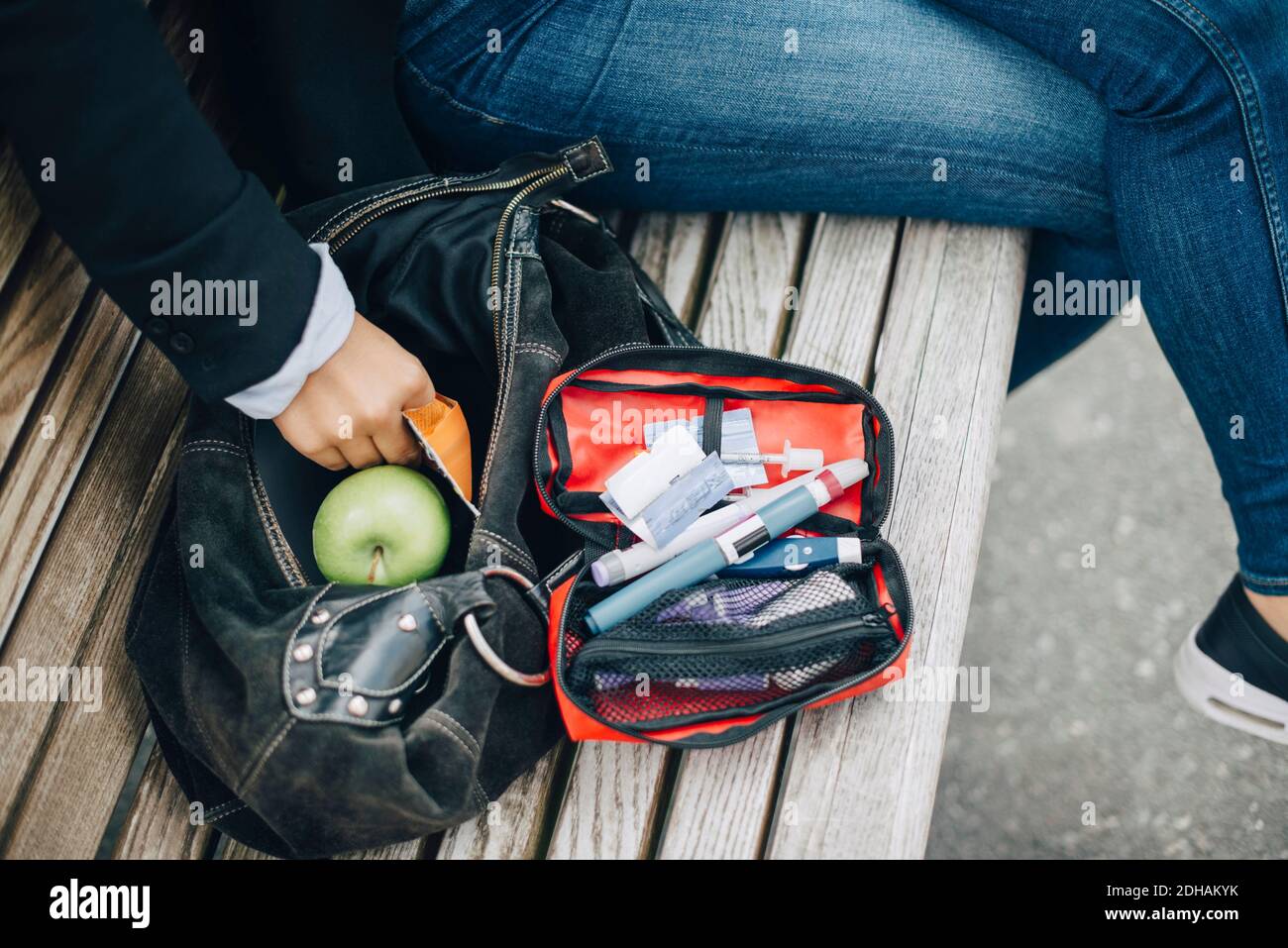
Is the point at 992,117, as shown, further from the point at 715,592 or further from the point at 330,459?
the point at 330,459

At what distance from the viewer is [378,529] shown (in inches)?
40.0

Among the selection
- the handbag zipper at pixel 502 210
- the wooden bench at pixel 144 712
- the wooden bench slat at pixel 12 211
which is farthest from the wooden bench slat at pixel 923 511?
the wooden bench slat at pixel 12 211

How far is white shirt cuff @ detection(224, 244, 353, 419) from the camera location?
94cm

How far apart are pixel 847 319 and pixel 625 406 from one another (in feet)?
1.23

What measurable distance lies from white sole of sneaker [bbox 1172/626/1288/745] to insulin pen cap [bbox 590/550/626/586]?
33.3 inches

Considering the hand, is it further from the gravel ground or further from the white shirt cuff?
the gravel ground

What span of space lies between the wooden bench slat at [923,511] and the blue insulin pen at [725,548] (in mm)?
147

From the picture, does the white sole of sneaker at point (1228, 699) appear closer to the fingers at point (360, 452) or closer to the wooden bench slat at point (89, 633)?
the fingers at point (360, 452)

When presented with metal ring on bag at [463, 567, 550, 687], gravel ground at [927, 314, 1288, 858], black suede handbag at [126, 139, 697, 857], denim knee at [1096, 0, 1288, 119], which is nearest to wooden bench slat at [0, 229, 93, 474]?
black suede handbag at [126, 139, 697, 857]

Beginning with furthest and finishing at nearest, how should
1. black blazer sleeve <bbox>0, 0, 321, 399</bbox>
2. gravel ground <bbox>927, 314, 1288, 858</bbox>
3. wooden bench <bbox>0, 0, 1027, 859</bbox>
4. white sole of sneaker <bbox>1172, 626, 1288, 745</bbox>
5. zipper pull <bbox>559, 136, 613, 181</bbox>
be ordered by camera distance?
1. gravel ground <bbox>927, 314, 1288, 858</bbox>
2. white sole of sneaker <bbox>1172, 626, 1288, 745</bbox>
3. zipper pull <bbox>559, 136, 613, 181</bbox>
4. wooden bench <bbox>0, 0, 1027, 859</bbox>
5. black blazer sleeve <bbox>0, 0, 321, 399</bbox>

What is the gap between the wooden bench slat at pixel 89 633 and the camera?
3.41 feet

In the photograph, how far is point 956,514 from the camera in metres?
1.18
